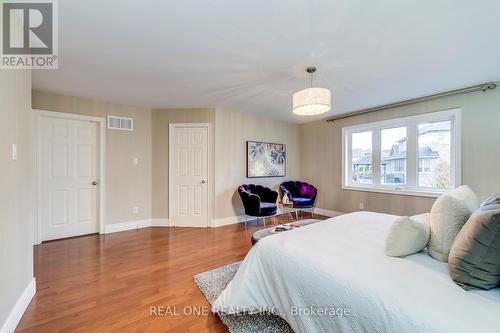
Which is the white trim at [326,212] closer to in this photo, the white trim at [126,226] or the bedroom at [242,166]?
the bedroom at [242,166]

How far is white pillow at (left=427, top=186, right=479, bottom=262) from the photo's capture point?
47.5 inches

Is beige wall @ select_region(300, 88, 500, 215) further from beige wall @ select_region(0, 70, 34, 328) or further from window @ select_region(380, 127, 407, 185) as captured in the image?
beige wall @ select_region(0, 70, 34, 328)

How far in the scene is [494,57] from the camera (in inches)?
88.8

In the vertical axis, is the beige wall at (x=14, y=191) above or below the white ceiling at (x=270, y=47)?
below

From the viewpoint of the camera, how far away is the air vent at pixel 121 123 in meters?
3.75

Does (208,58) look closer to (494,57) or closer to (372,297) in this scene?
(372,297)

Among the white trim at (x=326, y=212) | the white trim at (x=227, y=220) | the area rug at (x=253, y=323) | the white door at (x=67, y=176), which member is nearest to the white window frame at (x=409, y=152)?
the white trim at (x=326, y=212)

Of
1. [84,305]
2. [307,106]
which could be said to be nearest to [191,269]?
[84,305]

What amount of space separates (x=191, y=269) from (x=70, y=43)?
101 inches

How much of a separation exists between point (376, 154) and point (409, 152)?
556 millimetres

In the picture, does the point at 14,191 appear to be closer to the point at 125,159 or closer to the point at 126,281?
the point at 126,281

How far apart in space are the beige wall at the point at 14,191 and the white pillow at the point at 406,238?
2.43 metres

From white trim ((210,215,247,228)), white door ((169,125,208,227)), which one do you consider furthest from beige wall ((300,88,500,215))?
white door ((169,125,208,227))

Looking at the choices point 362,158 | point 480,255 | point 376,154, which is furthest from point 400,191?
point 480,255
